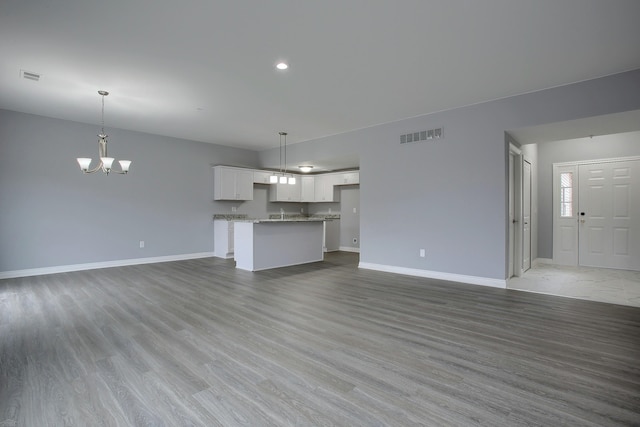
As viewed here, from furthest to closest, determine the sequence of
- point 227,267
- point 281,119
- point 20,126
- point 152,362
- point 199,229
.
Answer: point 199,229 → point 227,267 → point 281,119 → point 20,126 → point 152,362

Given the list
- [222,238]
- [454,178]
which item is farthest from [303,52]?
[222,238]

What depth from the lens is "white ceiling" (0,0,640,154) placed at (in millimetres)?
2613

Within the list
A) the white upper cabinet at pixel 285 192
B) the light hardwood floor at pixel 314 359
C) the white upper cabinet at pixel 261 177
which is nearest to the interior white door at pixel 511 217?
the light hardwood floor at pixel 314 359

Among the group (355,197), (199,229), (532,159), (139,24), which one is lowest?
(199,229)

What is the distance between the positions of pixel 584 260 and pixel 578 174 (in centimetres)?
178

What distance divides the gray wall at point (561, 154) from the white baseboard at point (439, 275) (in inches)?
125

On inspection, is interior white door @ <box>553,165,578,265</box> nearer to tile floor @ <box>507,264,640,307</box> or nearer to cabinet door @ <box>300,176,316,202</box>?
tile floor @ <box>507,264,640,307</box>

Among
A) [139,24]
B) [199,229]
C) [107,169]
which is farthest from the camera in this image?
[199,229]

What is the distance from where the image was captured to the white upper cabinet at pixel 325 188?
29.9 feet

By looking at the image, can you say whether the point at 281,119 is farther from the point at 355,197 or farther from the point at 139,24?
the point at 355,197

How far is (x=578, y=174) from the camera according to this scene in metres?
6.46

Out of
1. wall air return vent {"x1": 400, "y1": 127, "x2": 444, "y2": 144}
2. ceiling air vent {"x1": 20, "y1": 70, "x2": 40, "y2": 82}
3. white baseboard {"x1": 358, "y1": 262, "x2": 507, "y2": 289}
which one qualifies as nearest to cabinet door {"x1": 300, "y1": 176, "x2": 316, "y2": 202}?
white baseboard {"x1": 358, "y1": 262, "x2": 507, "y2": 289}

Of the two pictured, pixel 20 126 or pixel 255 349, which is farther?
pixel 20 126

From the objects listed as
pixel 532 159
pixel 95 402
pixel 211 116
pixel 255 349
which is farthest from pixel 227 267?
pixel 532 159
